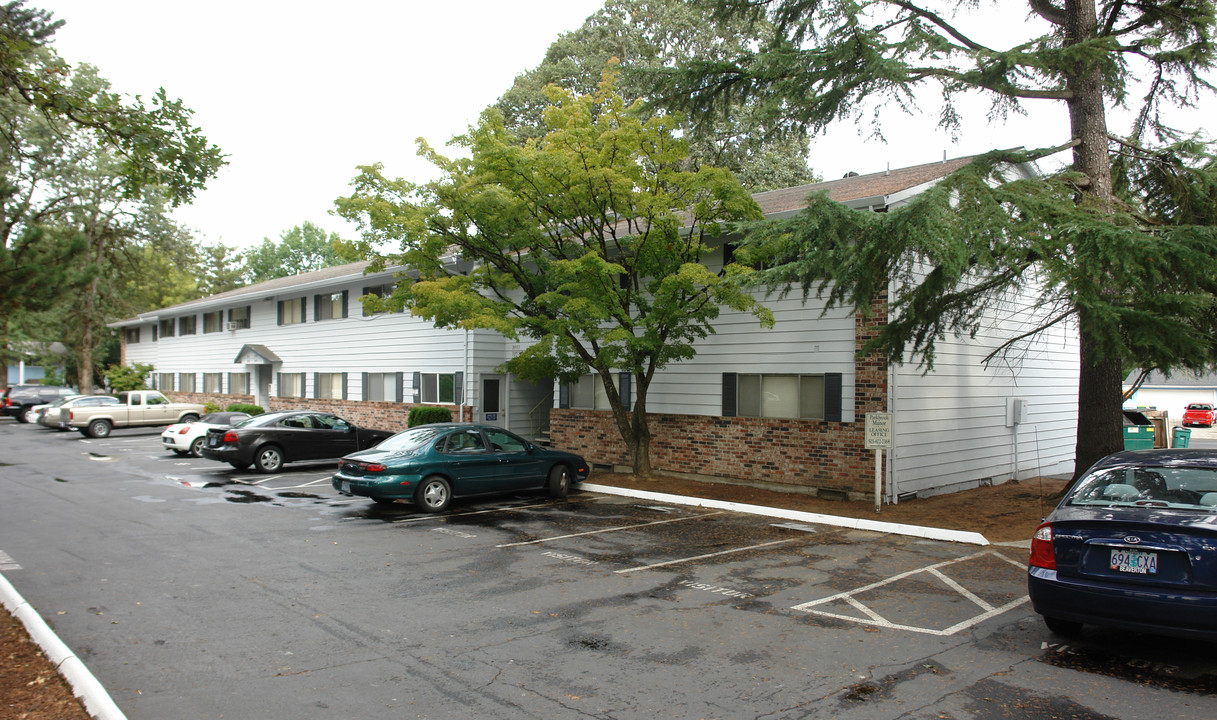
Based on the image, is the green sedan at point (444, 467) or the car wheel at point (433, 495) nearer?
the green sedan at point (444, 467)

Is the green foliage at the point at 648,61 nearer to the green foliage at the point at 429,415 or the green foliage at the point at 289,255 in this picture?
the green foliage at the point at 429,415

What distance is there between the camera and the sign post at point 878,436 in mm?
12742

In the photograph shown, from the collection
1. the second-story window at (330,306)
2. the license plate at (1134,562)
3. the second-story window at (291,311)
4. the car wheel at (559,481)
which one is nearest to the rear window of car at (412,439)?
the car wheel at (559,481)

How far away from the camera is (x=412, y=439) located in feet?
42.4

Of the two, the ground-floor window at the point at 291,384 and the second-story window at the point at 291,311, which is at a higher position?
the second-story window at the point at 291,311

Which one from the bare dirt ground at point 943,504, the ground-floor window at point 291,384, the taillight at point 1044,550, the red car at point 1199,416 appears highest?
the ground-floor window at point 291,384

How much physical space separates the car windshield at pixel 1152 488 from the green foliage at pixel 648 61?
27.2 m

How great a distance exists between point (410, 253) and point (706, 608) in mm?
10877

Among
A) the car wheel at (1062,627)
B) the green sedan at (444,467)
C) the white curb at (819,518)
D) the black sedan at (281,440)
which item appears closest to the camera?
the car wheel at (1062,627)

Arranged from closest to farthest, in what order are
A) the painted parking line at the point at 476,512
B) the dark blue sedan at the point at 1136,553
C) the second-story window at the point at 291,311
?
the dark blue sedan at the point at 1136,553
the painted parking line at the point at 476,512
the second-story window at the point at 291,311

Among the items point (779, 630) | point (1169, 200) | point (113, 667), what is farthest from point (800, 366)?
point (113, 667)

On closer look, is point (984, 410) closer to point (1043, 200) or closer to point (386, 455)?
point (1043, 200)

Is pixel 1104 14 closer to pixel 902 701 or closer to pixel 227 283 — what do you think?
pixel 902 701

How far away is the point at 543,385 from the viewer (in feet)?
78.1
